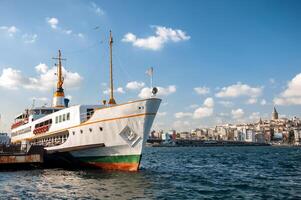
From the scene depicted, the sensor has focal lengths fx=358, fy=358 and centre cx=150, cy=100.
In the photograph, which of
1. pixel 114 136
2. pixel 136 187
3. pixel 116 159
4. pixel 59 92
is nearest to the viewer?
pixel 136 187

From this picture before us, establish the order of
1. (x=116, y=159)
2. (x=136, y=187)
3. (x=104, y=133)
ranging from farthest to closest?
(x=116, y=159) < (x=104, y=133) < (x=136, y=187)

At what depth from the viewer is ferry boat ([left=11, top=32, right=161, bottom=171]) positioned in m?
31.4

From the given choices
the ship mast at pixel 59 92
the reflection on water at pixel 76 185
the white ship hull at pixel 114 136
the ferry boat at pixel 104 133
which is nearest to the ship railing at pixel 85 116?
the ferry boat at pixel 104 133

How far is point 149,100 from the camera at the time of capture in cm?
3095

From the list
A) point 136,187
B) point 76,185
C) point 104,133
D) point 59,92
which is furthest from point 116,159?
point 59,92

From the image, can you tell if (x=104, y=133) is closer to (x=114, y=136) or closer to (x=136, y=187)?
(x=114, y=136)

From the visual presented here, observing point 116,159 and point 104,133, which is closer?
point 104,133

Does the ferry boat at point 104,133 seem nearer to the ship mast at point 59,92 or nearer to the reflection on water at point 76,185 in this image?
the reflection on water at point 76,185

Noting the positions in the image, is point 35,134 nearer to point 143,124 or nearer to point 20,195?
point 143,124

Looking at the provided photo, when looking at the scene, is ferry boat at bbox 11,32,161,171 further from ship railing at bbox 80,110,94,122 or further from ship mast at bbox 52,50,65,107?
ship mast at bbox 52,50,65,107

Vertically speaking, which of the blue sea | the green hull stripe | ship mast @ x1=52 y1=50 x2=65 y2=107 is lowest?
the blue sea

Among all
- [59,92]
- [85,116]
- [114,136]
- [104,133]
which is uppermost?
[59,92]

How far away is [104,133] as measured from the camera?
107 feet

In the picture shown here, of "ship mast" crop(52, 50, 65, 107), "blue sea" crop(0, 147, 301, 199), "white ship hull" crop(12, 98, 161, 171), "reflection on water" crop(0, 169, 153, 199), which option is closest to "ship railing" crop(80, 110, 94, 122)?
"white ship hull" crop(12, 98, 161, 171)
